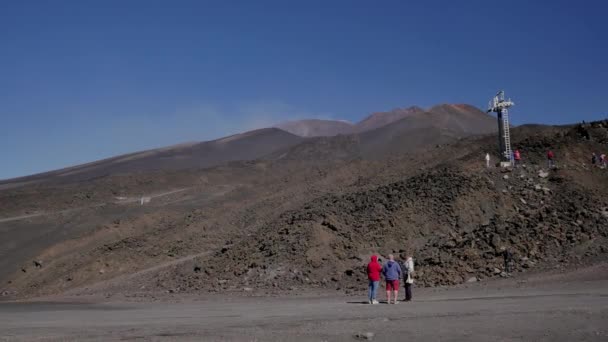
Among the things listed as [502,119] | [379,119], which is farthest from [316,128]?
[502,119]

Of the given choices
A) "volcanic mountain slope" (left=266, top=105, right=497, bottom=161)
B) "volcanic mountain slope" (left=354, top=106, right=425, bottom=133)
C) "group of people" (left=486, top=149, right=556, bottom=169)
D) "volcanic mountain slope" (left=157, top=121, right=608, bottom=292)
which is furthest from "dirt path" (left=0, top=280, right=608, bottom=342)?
"volcanic mountain slope" (left=354, top=106, right=425, bottom=133)

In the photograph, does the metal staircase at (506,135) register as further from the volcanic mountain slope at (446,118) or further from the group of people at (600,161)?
the volcanic mountain slope at (446,118)

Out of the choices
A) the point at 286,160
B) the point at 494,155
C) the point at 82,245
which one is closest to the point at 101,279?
the point at 82,245

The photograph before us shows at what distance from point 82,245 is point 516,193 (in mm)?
30872

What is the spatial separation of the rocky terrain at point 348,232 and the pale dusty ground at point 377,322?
6426mm

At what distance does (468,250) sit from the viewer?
2544 cm

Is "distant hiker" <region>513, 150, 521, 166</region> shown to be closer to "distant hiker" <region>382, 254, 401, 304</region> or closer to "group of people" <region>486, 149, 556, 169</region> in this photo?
"group of people" <region>486, 149, 556, 169</region>

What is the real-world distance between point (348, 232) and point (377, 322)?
16.4 metres

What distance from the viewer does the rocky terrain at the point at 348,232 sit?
25.6 m

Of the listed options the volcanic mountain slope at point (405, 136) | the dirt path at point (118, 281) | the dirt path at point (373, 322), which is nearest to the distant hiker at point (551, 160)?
the dirt path at point (373, 322)

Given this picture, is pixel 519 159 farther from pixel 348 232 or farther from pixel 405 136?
pixel 405 136

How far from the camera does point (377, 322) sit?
13.2 meters

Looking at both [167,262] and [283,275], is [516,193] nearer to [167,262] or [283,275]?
[283,275]

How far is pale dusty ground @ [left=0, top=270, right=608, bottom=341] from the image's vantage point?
1147cm
